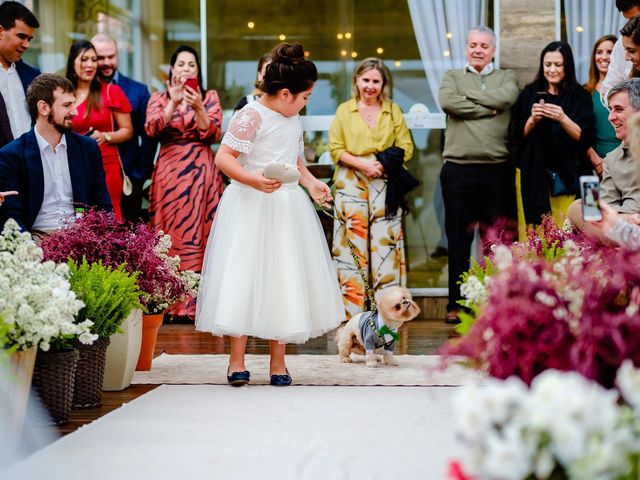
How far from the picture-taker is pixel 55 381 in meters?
3.54

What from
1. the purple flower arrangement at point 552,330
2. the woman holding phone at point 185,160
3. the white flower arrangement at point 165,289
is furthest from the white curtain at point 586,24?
the purple flower arrangement at point 552,330

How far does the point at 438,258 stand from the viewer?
7.58m

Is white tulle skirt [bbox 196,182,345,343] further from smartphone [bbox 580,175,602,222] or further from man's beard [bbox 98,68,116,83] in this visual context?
man's beard [bbox 98,68,116,83]

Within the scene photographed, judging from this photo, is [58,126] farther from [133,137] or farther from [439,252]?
[439,252]

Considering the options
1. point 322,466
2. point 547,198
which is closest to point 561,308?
point 322,466

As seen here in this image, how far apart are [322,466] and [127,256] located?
1.78 metres

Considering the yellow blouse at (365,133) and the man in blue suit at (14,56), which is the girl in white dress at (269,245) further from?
the yellow blouse at (365,133)

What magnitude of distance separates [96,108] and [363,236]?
1.94 meters

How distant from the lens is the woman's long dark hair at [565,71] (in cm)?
657

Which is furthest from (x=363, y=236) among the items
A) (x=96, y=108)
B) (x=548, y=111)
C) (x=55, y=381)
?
(x=55, y=381)

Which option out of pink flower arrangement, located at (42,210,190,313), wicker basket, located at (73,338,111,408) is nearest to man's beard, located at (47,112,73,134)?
pink flower arrangement, located at (42,210,190,313)

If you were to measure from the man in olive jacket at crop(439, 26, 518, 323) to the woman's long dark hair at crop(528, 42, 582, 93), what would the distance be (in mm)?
198

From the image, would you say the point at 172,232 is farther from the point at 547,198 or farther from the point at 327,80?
the point at 547,198

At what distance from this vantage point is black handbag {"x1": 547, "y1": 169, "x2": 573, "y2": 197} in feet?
21.7
